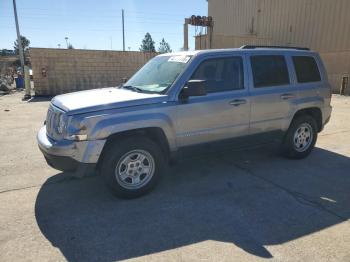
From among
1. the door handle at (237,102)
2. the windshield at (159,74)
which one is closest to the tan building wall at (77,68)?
the windshield at (159,74)

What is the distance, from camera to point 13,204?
4145mm

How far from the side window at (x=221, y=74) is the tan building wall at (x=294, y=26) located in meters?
15.5

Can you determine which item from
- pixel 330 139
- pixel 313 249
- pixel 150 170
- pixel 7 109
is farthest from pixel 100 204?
pixel 7 109

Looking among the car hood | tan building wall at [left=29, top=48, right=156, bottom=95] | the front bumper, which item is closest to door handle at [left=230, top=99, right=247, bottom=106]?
the car hood

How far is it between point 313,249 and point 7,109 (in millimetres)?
12069

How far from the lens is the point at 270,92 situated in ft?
17.2

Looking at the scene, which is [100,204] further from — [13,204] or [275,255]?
[275,255]

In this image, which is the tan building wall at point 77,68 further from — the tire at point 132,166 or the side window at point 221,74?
the tire at point 132,166

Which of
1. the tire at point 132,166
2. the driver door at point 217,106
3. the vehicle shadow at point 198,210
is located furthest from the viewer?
the driver door at point 217,106

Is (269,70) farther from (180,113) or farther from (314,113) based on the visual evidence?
(180,113)

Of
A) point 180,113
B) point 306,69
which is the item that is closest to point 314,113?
point 306,69

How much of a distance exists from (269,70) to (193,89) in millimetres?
1791

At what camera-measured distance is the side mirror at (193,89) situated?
13.7ft

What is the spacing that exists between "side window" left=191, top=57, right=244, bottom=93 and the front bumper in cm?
170
